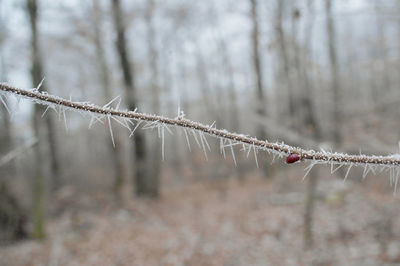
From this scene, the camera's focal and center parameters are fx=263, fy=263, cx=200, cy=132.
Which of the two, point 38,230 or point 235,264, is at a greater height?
point 38,230

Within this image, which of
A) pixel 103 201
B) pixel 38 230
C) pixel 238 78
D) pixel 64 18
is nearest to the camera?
pixel 38 230

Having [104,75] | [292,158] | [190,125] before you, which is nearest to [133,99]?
[104,75]

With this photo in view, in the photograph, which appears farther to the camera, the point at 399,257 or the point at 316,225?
the point at 316,225

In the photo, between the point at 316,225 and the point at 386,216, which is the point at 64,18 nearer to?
the point at 316,225

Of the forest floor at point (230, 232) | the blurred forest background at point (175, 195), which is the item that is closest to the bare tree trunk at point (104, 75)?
the blurred forest background at point (175, 195)

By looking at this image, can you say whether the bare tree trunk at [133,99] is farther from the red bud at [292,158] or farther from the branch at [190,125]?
the red bud at [292,158]

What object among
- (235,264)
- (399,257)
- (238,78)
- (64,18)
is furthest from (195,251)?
(238,78)
